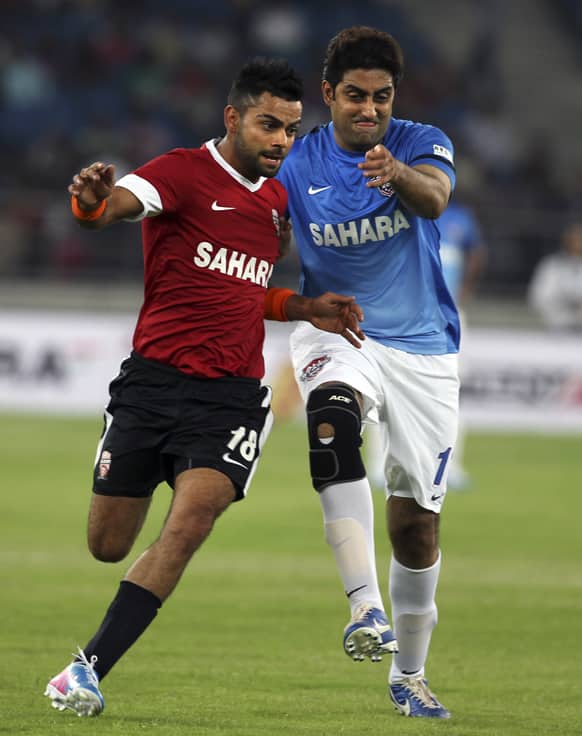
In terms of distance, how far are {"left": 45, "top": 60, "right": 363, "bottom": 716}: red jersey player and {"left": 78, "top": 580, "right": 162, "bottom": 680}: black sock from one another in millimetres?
105

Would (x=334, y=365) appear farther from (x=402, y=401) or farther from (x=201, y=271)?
(x=201, y=271)

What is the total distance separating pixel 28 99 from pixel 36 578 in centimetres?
1576

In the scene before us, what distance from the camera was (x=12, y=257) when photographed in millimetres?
20109

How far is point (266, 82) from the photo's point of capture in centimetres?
569

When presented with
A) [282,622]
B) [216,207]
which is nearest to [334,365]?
[216,207]

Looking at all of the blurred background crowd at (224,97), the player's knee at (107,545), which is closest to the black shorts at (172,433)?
the player's knee at (107,545)

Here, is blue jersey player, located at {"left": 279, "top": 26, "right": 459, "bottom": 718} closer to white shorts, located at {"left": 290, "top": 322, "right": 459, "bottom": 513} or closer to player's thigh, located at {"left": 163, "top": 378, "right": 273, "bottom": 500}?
white shorts, located at {"left": 290, "top": 322, "right": 459, "bottom": 513}

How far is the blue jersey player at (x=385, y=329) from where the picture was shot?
580 centimetres

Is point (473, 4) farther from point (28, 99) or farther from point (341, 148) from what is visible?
point (341, 148)

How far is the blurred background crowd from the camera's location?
20.1 meters

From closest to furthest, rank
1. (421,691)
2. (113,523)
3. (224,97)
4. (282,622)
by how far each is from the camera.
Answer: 1. (113,523)
2. (421,691)
3. (282,622)
4. (224,97)

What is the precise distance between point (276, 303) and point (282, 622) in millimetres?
2514

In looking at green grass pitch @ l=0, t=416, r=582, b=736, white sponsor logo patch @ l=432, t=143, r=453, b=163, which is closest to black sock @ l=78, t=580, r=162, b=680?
green grass pitch @ l=0, t=416, r=582, b=736

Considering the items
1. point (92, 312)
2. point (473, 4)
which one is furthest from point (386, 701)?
point (473, 4)
